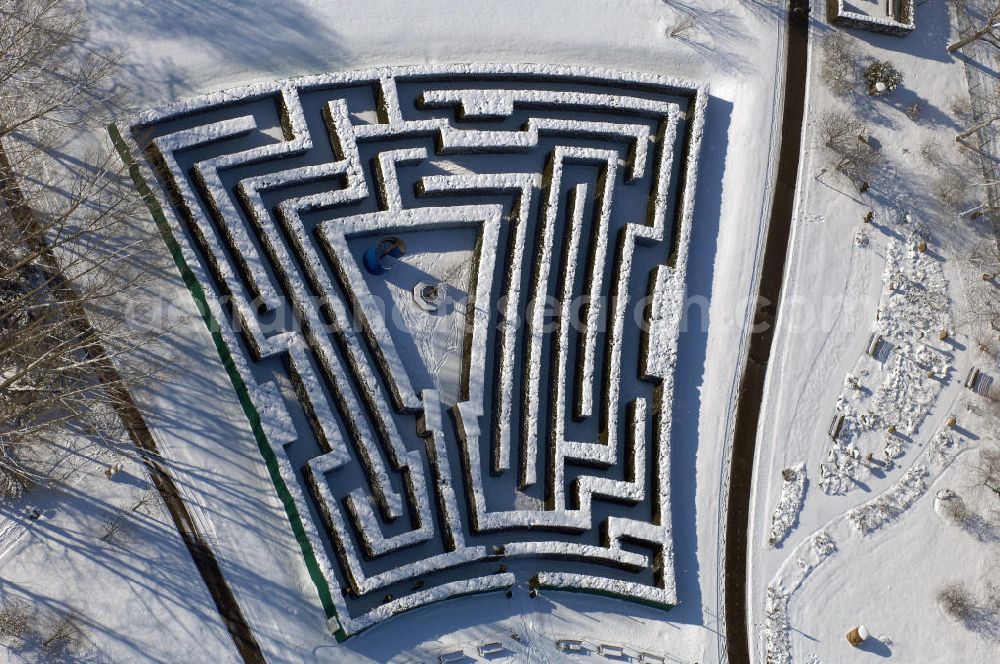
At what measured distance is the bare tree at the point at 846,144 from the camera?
107ft

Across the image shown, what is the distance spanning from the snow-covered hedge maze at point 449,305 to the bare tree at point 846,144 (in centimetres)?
607

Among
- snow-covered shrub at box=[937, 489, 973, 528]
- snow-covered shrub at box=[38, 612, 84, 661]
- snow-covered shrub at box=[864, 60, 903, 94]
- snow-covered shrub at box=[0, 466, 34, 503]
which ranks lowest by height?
snow-covered shrub at box=[38, 612, 84, 661]

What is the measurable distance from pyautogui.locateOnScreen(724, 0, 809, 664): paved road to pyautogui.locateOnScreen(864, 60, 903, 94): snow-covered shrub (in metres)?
2.90

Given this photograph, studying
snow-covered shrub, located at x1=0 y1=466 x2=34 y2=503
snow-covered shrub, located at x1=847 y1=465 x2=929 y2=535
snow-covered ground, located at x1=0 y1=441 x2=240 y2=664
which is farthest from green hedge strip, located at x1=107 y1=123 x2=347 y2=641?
snow-covered shrub, located at x1=847 y1=465 x2=929 y2=535

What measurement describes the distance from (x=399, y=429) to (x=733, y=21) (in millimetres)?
22818

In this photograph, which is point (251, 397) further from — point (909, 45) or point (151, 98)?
point (909, 45)

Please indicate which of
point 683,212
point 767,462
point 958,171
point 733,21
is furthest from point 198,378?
point 958,171

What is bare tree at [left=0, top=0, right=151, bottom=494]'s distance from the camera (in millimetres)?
26516

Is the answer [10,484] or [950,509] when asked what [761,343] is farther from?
[10,484]

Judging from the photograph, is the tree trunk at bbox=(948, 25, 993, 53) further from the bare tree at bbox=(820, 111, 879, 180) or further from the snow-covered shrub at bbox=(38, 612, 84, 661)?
the snow-covered shrub at bbox=(38, 612, 84, 661)

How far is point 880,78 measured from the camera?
3288 centimetres

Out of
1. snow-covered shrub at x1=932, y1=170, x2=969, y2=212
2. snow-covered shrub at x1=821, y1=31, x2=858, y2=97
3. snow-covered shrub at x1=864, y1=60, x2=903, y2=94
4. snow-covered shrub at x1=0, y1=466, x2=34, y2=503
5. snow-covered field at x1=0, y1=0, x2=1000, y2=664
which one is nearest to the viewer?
snow-covered shrub at x1=0, y1=466, x2=34, y2=503

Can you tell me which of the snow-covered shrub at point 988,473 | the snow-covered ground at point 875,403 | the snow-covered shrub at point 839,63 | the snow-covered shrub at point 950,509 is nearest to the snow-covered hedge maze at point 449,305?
the snow-covered ground at point 875,403

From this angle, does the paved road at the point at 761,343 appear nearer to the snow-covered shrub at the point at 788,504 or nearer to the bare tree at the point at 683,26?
the snow-covered shrub at the point at 788,504
